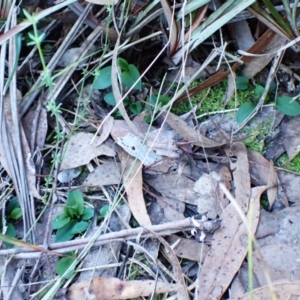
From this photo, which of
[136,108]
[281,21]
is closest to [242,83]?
[281,21]

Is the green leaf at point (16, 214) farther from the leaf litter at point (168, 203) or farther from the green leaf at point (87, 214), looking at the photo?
the green leaf at point (87, 214)

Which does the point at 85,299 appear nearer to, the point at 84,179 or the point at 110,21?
the point at 84,179

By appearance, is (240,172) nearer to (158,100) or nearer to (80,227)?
(158,100)

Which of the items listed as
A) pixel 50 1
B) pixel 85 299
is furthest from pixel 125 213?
pixel 50 1

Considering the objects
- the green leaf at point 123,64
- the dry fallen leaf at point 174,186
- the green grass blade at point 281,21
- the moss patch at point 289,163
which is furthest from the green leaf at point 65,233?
the green grass blade at point 281,21

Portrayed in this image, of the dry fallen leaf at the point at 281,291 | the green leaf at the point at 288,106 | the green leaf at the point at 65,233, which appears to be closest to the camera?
the dry fallen leaf at the point at 281,291

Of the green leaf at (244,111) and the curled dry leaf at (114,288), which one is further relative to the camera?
the green leaf at (244,111)

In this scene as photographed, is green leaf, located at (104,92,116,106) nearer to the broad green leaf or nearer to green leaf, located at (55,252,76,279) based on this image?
the broad green leaf
